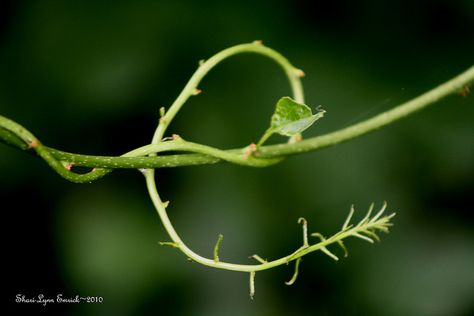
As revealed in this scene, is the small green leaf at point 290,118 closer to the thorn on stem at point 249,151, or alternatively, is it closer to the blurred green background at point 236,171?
the thorn on stem at point 249,151

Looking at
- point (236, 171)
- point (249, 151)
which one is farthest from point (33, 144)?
point (236, 171)

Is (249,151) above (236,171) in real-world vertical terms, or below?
below

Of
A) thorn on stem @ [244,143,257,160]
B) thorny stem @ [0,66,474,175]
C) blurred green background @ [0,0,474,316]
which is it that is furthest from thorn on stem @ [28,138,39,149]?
blurred green background @ [0,0,474,316]

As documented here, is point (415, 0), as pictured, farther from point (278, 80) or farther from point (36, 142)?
point (36, 142)

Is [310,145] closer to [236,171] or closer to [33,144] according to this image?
[33,144]

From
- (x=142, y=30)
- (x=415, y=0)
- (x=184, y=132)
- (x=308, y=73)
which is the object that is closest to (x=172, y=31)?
(x=142, y=30)

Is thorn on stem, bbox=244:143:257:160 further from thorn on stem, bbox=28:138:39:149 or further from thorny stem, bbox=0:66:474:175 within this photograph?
thorn on stem, bbox=28:138:39:149
